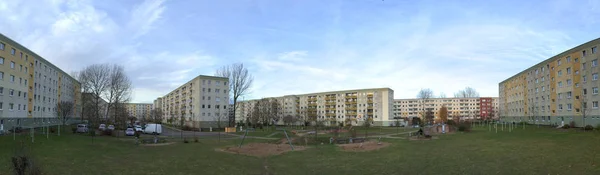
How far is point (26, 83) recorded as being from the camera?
61750 millimetres

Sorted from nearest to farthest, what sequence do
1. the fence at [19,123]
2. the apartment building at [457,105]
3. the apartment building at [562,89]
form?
the fence at [19,123], the apartment building at [562,89], the apartment building at [457,105]

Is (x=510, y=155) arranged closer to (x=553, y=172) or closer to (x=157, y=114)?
(x=553, y=172)

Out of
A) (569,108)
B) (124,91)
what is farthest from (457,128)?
(124,91)

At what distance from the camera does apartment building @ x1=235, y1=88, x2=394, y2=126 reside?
121 meters

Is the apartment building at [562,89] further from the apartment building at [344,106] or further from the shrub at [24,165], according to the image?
the shrub at [24,165]

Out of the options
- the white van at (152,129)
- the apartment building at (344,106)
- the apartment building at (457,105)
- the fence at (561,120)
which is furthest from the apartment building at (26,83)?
the apartment building at (457,105)

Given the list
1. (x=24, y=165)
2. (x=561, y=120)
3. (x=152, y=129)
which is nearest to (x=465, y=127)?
(x=561, y=120)

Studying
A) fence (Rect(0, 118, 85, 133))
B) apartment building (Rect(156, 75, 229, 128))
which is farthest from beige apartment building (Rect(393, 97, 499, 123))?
fence (Rect(0, 118, 85, 133))

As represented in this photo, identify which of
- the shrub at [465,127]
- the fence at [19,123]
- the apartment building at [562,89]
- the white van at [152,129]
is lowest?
the white van at [152,129]

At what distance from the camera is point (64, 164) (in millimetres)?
19219

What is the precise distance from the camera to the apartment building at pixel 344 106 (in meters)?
121

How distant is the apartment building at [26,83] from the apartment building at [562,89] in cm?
8508

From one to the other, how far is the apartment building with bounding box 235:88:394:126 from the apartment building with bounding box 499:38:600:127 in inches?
1550

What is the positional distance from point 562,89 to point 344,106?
244ft
